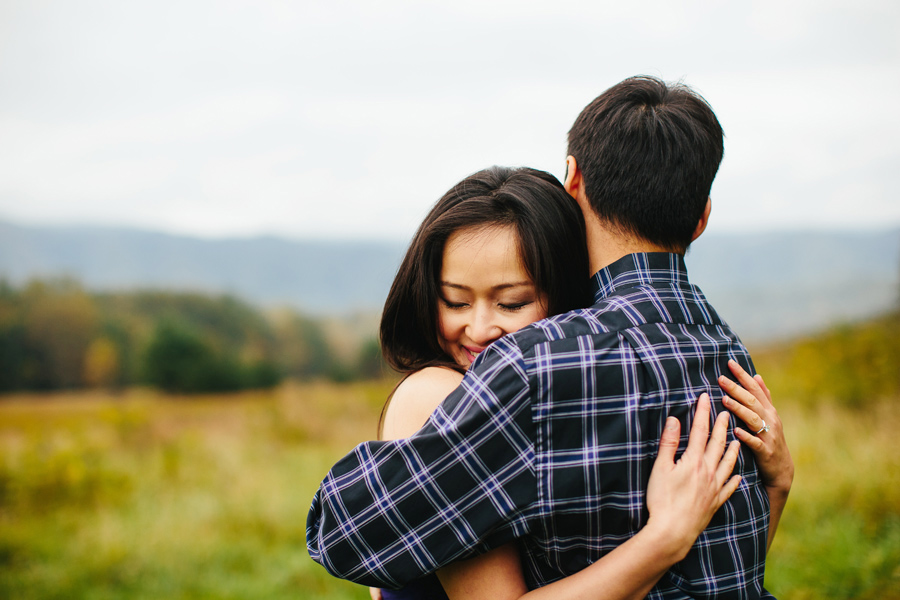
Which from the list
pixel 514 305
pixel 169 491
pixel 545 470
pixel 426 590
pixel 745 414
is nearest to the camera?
pixel 545 470

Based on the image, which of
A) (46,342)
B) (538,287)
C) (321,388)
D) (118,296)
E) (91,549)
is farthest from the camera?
(321,388)

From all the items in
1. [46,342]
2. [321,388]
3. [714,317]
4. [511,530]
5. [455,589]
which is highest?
[714,317]

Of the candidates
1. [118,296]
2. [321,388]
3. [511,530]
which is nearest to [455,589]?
[511,530]

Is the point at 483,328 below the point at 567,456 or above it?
above

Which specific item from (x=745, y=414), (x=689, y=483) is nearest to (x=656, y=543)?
(x=689, y=483)

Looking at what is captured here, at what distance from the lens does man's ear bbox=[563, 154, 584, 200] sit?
5.67 feet

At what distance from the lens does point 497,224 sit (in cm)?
177

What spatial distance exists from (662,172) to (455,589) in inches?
44.0

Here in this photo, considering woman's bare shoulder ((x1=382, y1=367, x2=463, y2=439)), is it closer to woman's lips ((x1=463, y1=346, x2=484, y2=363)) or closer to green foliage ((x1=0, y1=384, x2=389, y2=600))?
woman's lips ((x1=463, y1=346, x2=484, y2=363))

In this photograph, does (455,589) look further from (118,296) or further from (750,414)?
(118,296)

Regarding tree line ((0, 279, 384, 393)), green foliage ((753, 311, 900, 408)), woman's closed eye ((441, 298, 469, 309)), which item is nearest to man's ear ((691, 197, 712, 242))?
woman's closed eye ((441, 298, 469, 309))

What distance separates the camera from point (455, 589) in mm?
1381

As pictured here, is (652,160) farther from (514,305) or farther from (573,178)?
(514,305)

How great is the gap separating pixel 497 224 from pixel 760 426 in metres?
0.87
